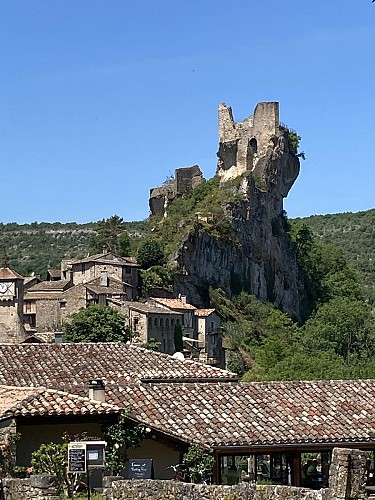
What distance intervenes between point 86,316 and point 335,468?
224 ft

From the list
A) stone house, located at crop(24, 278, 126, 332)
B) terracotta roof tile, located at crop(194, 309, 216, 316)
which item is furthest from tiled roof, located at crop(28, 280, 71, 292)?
terracotta roof tile, located at crop(194, 309, 216, 316)

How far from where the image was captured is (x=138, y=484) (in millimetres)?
14523

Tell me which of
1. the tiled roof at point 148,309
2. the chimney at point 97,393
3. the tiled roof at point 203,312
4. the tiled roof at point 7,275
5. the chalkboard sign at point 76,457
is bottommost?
the chalkboard sign at point 76,457

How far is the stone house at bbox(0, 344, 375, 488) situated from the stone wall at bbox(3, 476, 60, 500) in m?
8.01

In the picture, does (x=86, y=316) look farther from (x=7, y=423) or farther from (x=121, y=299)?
(x=7, y=423)

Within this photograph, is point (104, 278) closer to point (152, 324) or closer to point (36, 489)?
point (152, 324)

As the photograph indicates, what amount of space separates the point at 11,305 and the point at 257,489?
229ft

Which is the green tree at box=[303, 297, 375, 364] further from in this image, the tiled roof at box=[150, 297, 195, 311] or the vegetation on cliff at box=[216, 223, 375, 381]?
the tiled roof at box=[150, 297, 195, 311]

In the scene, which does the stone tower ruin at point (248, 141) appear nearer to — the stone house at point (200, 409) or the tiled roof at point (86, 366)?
the tiled roof at point (86, 366)

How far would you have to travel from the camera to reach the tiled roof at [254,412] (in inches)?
1002

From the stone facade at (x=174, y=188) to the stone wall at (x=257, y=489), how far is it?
10700 centimetres

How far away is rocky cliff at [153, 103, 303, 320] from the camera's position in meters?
114

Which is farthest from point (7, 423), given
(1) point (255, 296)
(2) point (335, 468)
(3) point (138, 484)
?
(1) point (255, 296)

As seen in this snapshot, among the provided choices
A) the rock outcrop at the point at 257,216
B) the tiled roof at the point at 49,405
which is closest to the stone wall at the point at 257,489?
the tiled roof at the point at 49,405
